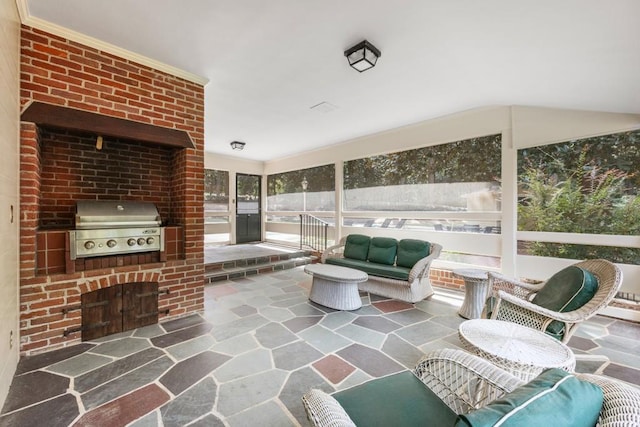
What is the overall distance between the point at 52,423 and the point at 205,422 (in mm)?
918

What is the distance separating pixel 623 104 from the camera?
288 cm

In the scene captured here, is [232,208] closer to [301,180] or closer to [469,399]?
[301,180]

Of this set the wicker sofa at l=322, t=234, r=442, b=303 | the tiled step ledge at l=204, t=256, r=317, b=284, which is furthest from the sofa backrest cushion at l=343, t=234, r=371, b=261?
the tiled step ledge at l=204, t=256, r=317, b=284

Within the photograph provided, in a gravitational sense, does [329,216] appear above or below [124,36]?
below

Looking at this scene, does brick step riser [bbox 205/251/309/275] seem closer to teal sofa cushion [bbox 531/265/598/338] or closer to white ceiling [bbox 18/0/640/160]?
white ceiling [bbox 18/0/640/160]

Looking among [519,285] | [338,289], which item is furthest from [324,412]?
[519,285]

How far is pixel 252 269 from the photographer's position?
17.2ft

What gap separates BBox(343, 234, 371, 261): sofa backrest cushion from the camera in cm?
464

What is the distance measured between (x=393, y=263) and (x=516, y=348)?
259 cm

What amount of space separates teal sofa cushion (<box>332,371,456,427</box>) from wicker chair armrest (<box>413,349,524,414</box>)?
10cm

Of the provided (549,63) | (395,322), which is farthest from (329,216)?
(549,63)

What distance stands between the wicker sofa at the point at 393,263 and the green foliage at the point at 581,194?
142 cm

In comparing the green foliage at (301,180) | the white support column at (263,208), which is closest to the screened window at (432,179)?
the green foliage at (301,180)

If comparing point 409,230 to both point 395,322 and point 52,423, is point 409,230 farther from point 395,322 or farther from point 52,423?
point 52,423
